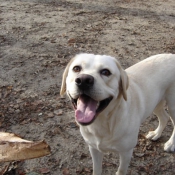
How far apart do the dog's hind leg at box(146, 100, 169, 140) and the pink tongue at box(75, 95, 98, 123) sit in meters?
→ 1.54

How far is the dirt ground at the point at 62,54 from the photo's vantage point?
346cm

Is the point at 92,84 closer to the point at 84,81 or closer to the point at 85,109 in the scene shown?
the point at 84,81

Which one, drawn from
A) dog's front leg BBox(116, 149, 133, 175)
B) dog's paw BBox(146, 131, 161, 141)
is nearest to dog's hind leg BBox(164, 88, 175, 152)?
dog's paw BBox(146, 131, 161, 141)

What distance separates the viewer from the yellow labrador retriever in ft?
7.55

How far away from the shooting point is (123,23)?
7148 millimetres

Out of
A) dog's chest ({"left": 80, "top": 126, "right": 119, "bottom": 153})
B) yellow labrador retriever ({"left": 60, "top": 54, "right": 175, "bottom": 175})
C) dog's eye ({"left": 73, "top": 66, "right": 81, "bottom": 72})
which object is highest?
dog's eye ({"left": 73, "top": 66, "right": 81, "bottom": 72})

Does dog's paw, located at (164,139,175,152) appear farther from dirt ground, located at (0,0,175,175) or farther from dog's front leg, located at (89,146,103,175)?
dog's front leg, located at (89,146,103,175)

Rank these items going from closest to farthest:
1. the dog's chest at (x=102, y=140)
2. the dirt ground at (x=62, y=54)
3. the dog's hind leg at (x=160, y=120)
Result: the dog's chest at (x=102, y=140) → the dirt ground at (x=62, y=54) → the dog's hind leg at (x=160, y=120)

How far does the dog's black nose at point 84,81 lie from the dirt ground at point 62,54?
82cm

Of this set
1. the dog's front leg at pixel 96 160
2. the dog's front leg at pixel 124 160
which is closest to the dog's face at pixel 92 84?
the dog's front leg at pixel 124 160

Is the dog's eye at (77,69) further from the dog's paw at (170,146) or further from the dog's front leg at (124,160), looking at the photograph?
the dog's paw at (170,146)

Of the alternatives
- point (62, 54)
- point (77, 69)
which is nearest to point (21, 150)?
point (77, 69)

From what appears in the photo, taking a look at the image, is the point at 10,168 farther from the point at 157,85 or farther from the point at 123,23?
the point at 123,23

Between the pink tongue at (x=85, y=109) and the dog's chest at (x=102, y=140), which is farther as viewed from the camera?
the dog's chest at (x=102, y=140)
